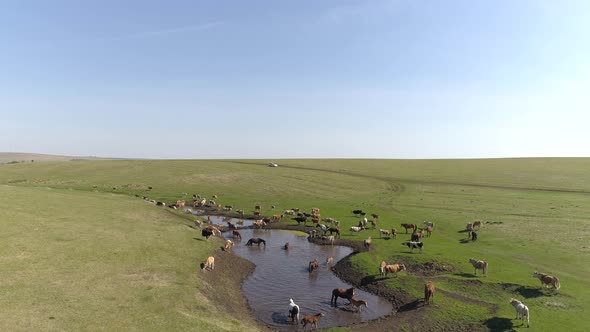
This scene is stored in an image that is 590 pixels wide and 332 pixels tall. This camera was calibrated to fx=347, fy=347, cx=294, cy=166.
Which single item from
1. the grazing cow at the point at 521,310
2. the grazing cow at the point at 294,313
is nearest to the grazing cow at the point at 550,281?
the grazing cow at the point at 521,310

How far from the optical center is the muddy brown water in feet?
74.0

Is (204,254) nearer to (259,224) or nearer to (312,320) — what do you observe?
(312,320)

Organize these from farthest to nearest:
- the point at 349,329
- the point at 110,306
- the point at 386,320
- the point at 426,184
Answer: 1. the point at 426,184
2. the point at 386,320
3. the point at 349,329
4. the point at 110,306

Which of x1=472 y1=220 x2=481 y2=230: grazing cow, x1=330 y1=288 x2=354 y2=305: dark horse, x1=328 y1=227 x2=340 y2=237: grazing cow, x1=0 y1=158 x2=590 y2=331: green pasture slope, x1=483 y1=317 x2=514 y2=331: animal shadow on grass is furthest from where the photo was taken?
x1=472 y1=220 x2=481 y2=230: grazing cow

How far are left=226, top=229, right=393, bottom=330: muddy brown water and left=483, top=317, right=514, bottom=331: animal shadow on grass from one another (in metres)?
5.97

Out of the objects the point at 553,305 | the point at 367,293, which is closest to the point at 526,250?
the point at 553,305

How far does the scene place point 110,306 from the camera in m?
18.7

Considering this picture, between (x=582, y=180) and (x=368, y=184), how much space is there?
53.6m

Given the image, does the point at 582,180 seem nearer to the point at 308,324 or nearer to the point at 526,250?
the point at 526,250

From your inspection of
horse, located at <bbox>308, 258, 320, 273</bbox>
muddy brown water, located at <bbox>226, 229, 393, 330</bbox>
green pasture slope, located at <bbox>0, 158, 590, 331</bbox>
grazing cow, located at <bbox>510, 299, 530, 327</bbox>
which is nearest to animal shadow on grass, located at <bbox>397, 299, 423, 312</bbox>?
muddy brown water, located at <bbox>226, 229, 393, 330</bbox>

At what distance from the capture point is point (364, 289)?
89.6 feet

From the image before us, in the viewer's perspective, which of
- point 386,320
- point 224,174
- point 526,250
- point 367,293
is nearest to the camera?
point 386,320

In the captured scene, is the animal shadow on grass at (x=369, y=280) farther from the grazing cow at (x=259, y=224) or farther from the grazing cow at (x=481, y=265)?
the grazing cow at (x=259, y=224)

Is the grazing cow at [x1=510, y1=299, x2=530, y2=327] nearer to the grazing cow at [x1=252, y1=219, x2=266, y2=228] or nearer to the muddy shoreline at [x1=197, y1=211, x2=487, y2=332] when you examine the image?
the muddy shoreline at [x1=197, y1=211, x2=487, y2=332]
